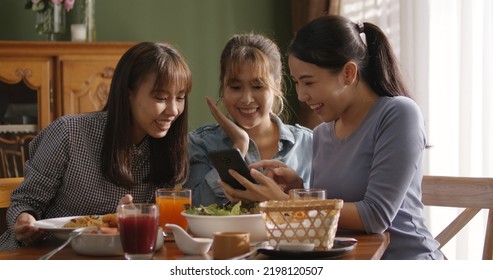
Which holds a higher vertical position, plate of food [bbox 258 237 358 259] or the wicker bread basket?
the wicker bread basket

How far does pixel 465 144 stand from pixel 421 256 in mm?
1617

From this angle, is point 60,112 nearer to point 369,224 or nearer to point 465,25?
point 465,25

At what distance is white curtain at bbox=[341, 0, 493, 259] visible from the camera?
3404 millimetres

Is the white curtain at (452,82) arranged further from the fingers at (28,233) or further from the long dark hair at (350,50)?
the fingers at (28,233)

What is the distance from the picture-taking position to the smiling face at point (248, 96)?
8.87 feet

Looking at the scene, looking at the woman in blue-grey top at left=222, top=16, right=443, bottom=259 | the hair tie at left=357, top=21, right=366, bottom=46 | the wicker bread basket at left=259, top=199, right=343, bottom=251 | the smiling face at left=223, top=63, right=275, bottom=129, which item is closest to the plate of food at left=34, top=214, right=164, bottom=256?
the wicker bread basket at left=259, top=199, right=343, bottom=251

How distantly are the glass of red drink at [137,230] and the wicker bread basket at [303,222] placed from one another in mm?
230

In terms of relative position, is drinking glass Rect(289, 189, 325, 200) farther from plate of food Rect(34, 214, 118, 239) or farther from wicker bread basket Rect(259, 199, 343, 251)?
plate of food Rect(34, 214, 118, 239)

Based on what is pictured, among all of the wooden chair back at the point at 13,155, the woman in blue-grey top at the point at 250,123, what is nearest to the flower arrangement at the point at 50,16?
the wooden chair back at the point at 13,155

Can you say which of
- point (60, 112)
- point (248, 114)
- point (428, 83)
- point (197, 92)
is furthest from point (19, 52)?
point (428, 83)

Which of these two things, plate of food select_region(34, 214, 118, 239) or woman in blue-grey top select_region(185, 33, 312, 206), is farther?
woman in blue-grey top select_region(185, 33, 312, 206)

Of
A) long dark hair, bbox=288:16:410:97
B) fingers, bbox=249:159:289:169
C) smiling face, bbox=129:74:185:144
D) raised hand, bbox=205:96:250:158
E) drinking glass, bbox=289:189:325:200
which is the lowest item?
drinking glass, bbox=289:189:325:200

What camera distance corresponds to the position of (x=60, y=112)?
4.14 m

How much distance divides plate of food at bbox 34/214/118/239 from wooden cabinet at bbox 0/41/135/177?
7.51ft
